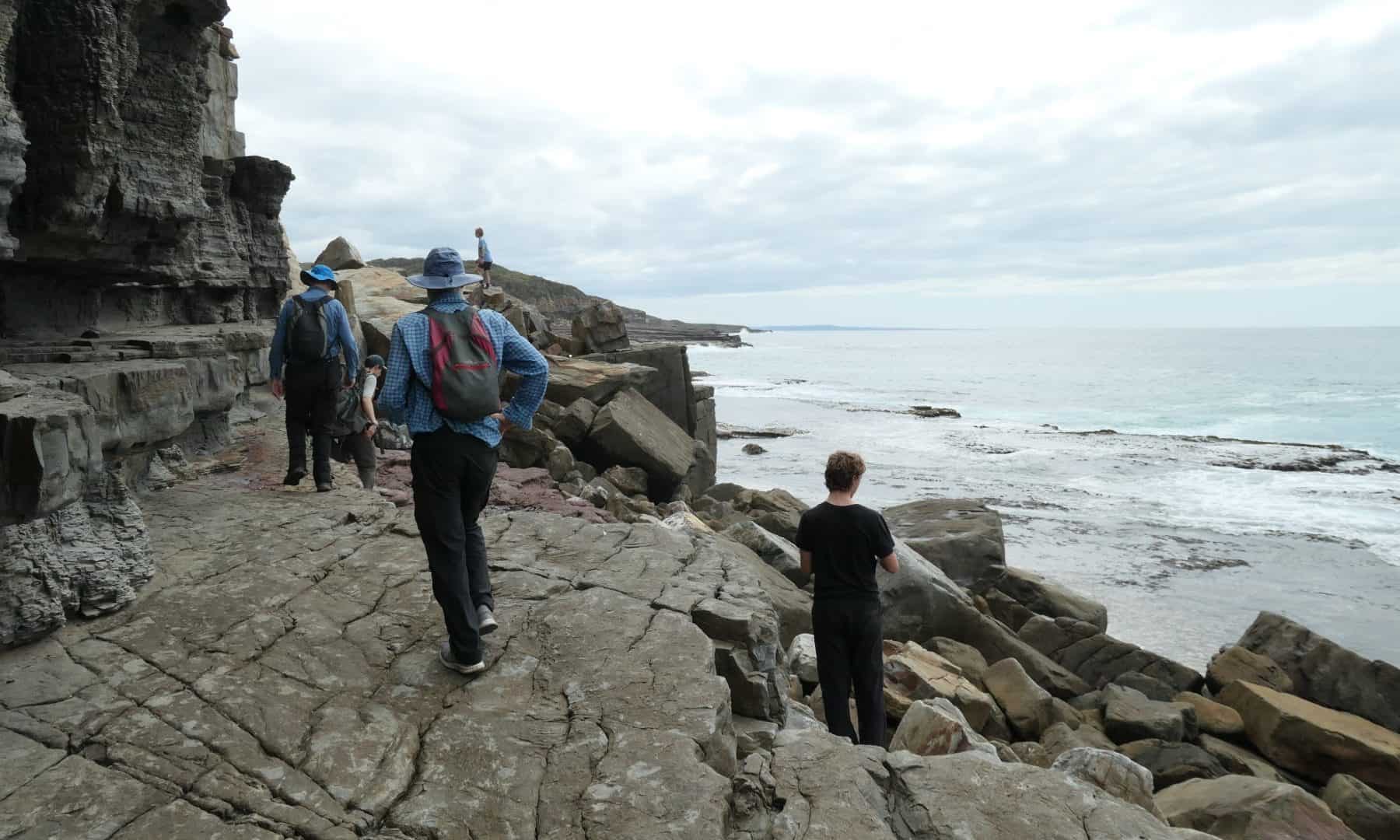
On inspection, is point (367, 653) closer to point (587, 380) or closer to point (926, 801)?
point (926, 801)

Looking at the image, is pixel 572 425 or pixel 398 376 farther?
pixel 572 425

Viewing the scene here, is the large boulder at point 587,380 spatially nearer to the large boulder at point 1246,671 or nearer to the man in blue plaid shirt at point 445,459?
the large boulder at point 1246,671

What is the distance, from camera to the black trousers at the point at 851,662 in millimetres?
4793

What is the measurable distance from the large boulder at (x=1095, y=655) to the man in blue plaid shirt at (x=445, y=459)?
7118mm

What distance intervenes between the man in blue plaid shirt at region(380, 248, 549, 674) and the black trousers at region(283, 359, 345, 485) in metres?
2.91

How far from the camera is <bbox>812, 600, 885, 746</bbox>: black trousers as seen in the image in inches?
189

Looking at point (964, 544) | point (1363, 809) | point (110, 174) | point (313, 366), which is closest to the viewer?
point (110, 174)

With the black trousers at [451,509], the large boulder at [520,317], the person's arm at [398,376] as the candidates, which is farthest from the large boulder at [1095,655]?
the large boulder at [520,317]

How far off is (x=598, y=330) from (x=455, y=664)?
14.5 metres

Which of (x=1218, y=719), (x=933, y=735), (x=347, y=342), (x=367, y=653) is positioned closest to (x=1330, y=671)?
(x=1218, y=719)

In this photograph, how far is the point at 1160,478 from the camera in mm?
22891

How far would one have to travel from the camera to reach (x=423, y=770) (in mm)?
3338

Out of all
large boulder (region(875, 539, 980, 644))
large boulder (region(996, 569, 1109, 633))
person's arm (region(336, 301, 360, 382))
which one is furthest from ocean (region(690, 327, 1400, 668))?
person's arm (region(336, 301, 360, 382))

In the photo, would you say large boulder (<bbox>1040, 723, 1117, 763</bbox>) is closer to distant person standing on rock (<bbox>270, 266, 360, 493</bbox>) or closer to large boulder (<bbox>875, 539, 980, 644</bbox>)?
large boulder (<bbox>875, 539, 980, 644</bbox>)
